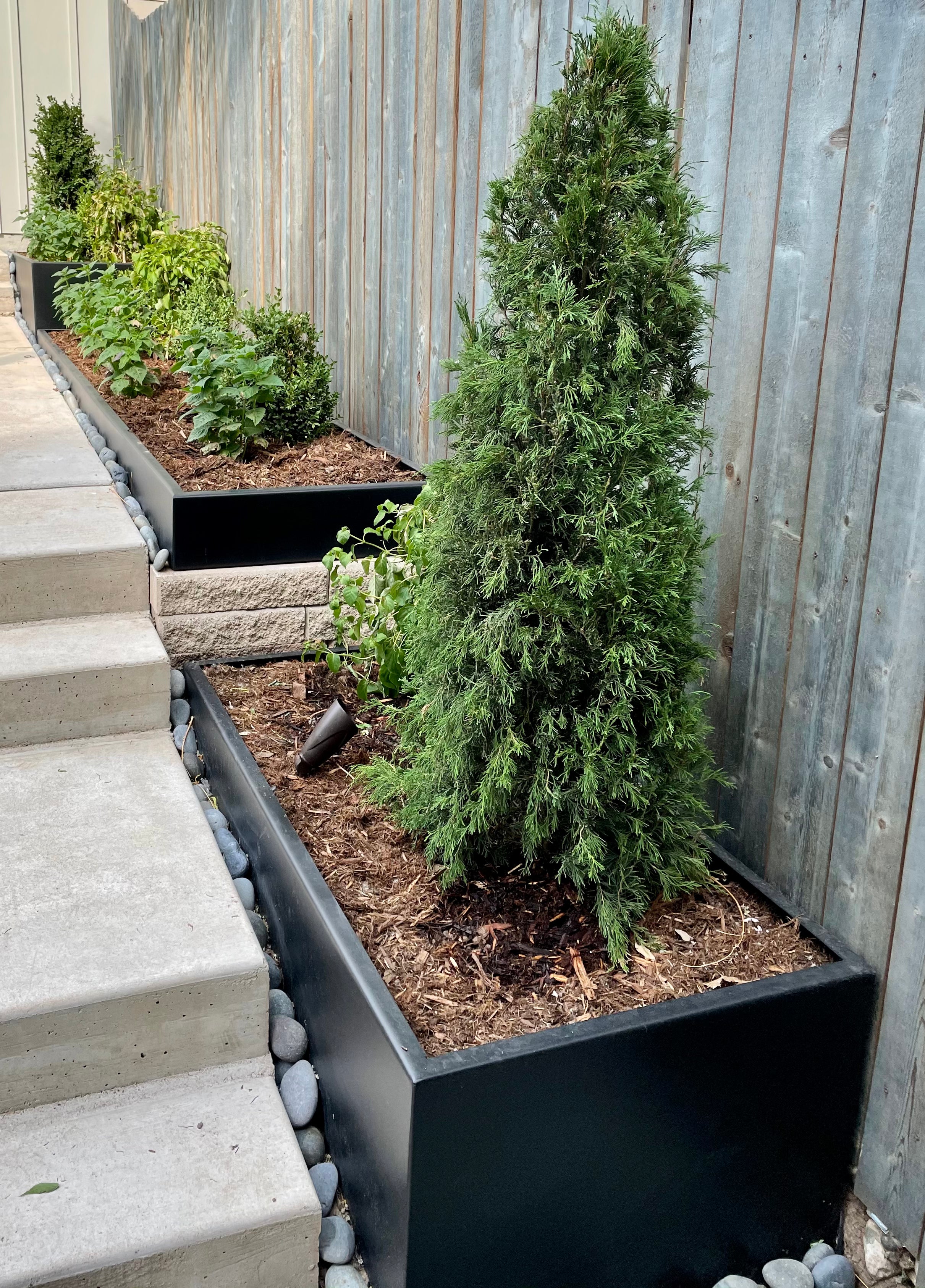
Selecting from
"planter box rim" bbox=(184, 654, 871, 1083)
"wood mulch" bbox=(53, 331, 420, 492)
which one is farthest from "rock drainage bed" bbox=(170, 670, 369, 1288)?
"wood mulch" bbox=(53, 331, 420, 492)

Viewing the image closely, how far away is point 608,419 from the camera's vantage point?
6.37ft

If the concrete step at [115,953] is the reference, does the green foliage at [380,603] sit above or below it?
above

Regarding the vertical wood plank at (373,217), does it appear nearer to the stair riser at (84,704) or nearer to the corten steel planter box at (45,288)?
the stair riser at (84,704)

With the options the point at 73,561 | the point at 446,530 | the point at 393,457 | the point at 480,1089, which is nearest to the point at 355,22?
the point at 393,457

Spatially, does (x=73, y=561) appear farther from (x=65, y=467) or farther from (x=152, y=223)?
(x=152, y=223)

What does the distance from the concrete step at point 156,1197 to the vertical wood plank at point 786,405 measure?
115 centimetres

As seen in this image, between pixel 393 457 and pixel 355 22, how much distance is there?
5.33 feet

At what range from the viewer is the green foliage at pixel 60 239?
23.7 ft

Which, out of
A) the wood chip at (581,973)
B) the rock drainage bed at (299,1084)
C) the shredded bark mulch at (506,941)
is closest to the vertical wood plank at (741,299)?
the shredded bark mulch at (506,941)

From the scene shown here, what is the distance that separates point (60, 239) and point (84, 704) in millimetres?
5210

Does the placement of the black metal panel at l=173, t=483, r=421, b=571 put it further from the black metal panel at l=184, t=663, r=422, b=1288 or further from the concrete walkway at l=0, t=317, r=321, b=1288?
the black metal panel at l=184, t=663, r=422, b=1288

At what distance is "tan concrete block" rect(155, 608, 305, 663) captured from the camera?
341 cm

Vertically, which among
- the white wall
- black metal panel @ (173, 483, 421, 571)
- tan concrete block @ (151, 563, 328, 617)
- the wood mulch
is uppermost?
the white wall

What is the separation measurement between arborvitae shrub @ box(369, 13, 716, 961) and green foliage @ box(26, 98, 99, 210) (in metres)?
7.00
